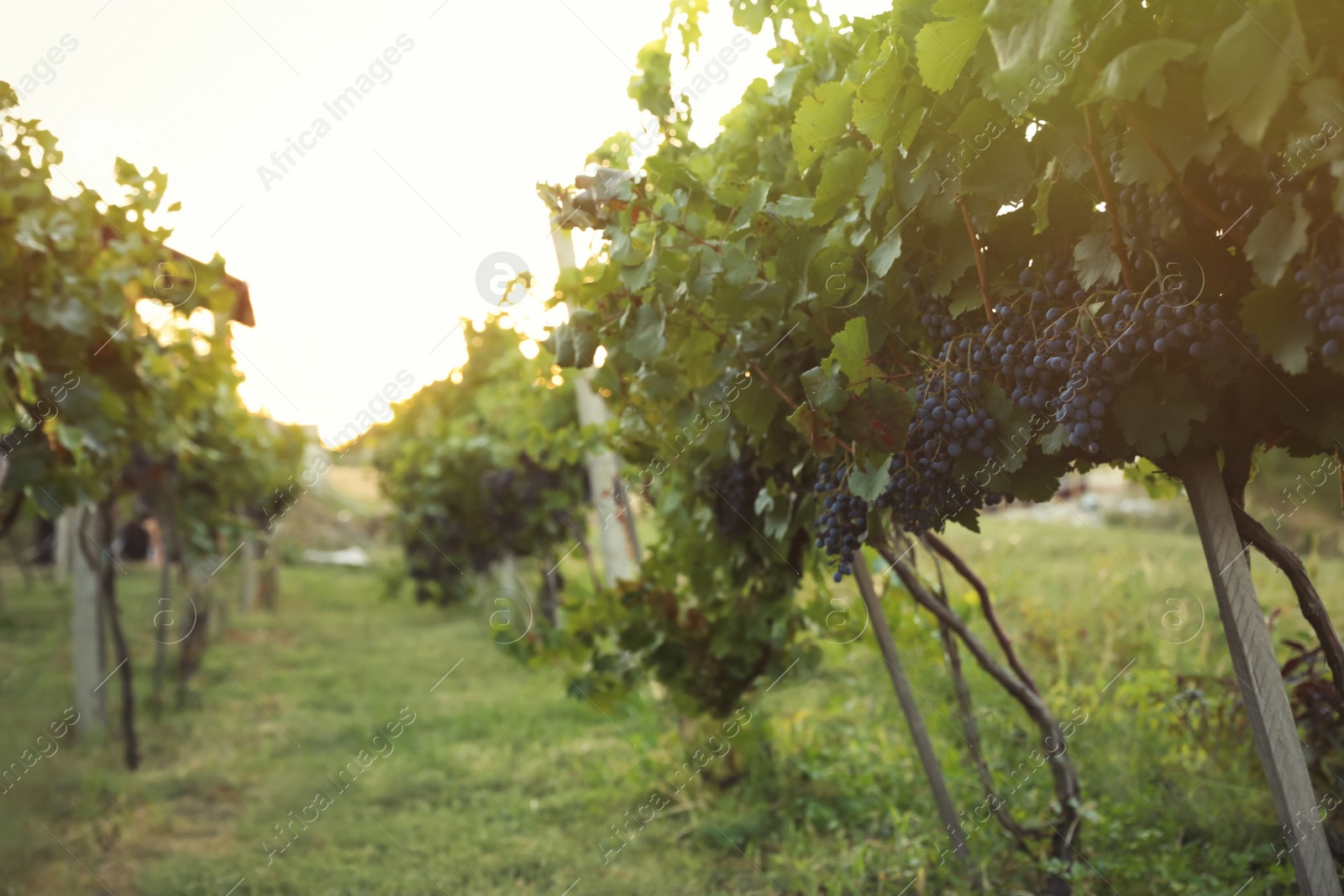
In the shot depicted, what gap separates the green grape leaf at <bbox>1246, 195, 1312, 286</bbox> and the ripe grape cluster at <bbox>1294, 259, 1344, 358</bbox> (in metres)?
0.03

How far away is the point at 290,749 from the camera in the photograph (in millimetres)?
6023

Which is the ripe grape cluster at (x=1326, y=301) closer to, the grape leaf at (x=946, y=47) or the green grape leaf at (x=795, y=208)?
the grape leaf at (x=946, y=47)

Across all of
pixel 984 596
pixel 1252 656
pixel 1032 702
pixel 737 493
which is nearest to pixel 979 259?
pixel 1252 656

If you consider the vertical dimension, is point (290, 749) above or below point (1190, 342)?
above

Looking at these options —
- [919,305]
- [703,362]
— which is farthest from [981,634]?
[919,305]

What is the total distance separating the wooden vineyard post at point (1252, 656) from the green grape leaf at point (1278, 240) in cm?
46

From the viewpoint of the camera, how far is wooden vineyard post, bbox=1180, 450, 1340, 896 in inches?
59.1

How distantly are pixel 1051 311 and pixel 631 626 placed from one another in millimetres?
2671

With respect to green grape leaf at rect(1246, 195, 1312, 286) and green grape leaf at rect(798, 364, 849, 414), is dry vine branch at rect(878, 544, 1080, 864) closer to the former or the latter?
green grape leaf at rect(798, 364, 849, 414)

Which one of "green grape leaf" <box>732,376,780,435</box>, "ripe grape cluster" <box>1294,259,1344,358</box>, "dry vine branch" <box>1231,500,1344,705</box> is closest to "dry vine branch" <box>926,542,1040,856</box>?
"green grape leaf" <box>732,376,780,435</box>

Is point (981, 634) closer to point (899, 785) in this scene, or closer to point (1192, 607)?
point (1192, 607)

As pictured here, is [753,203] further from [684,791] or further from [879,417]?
[684,791]

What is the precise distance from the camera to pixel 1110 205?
4.26 feet

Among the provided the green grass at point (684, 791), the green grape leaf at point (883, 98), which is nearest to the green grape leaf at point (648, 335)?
the green grape leaf at point (883, 98)
